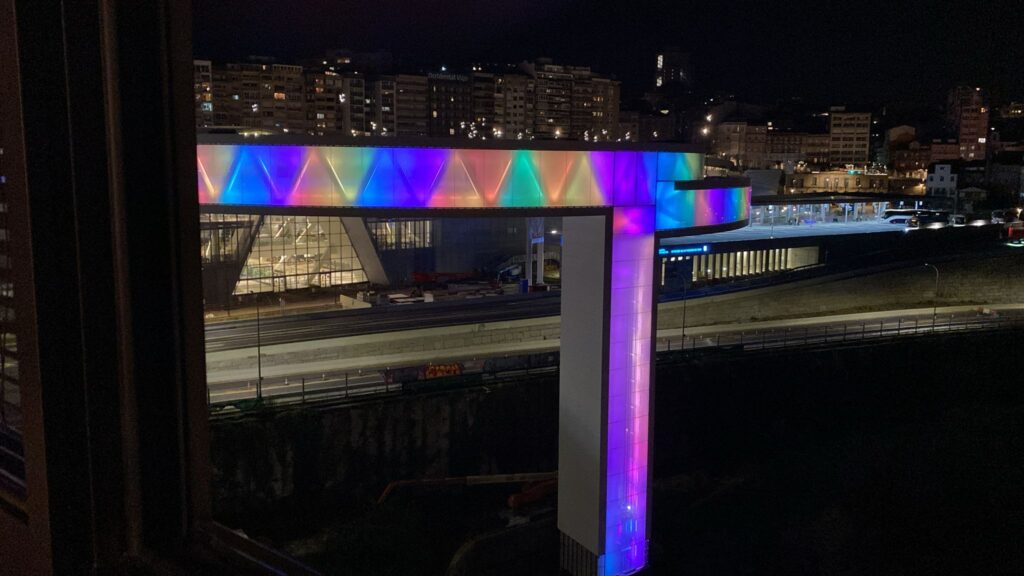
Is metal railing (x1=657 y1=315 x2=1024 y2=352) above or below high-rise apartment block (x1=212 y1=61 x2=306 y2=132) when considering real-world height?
below

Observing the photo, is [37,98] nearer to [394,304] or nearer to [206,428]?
[206,428]

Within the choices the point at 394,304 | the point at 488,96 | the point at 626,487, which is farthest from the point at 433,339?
the point at 488,96

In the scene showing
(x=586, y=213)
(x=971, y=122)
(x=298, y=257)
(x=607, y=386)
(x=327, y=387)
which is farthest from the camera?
(x=971, y=122)

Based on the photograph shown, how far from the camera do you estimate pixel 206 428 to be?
1.89m

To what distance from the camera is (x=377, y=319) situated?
2148 cm

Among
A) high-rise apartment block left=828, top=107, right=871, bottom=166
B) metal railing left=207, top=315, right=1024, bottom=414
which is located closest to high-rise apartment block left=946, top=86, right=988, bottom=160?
high-rise apartment block left=828, top=107, right=871, bottom=166

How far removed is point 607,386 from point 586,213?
2.06m

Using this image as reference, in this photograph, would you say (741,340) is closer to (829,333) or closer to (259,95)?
(829,333)

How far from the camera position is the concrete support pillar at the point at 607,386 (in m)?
8.96

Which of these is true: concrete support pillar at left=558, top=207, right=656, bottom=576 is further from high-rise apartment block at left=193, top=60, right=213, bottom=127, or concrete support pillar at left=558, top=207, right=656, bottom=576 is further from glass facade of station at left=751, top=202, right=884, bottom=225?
high-rise apartment block at left=193, top=60, right=213, bottom=127

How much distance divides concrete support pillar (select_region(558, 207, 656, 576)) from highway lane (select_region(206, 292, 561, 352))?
11225 millimetres

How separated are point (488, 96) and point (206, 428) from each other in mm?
77821

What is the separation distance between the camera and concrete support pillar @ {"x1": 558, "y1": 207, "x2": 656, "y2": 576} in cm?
896

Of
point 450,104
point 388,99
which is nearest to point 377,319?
point 388,99
